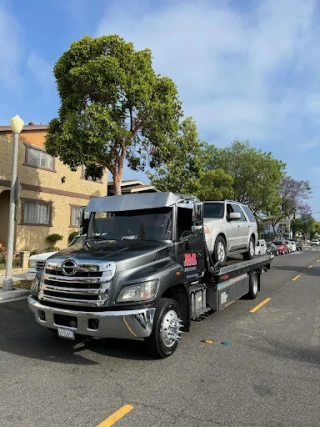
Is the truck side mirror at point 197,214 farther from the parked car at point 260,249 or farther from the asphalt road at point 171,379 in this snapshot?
the parked car at point 260,249

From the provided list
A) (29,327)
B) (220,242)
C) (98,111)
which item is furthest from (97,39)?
(29,327)

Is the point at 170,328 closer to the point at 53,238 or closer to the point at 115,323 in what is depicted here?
the point at 115,323

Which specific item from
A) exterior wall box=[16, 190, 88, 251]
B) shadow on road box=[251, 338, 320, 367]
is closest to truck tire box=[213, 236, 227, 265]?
shadow on road box=[251, 338, 320, 367]

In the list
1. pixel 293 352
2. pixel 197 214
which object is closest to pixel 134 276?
pixel 197 214

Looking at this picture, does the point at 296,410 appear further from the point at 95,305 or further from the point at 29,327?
the point at 29,327

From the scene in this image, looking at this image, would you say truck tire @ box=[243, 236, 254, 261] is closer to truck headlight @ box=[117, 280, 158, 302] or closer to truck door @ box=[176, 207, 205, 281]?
truck door @ box=[176, 207, 205, 281]

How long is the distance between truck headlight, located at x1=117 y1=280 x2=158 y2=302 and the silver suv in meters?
2.55

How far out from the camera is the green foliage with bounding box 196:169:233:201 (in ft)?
87.3

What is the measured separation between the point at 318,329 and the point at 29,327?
5378 millimetres

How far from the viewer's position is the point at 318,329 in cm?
680

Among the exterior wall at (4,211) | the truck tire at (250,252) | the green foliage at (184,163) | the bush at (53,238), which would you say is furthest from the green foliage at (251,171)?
the truck tire at (250,252)

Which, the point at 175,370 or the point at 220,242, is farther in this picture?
the point at 220,242

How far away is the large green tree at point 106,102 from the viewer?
40.0 feet

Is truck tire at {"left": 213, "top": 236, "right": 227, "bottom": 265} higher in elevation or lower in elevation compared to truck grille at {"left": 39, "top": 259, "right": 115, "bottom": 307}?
higher
